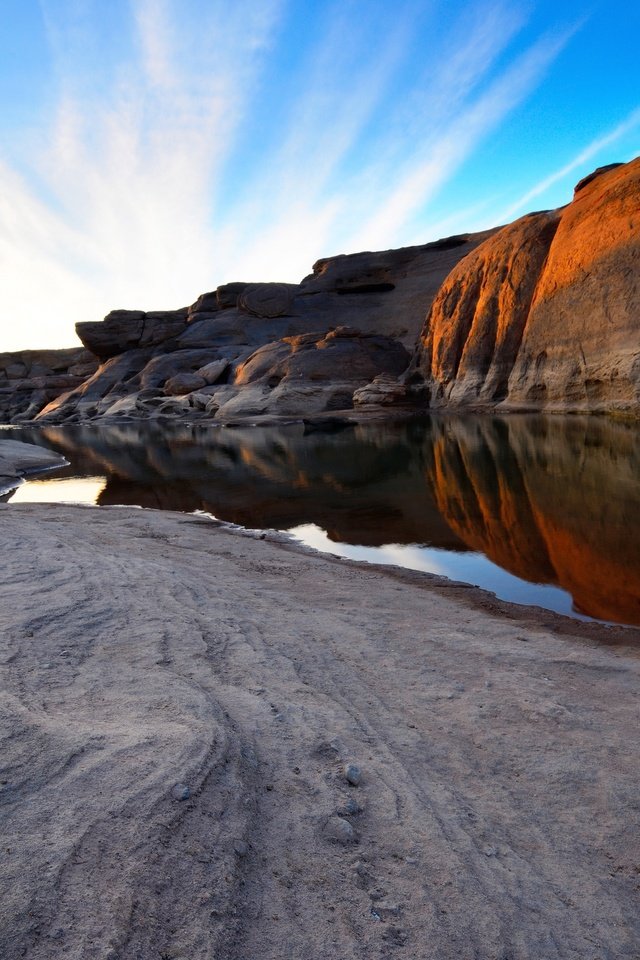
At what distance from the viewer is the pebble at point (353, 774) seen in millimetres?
2561

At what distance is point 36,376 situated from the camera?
79938 mm

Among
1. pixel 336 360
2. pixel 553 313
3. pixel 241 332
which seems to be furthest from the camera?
pixel 241 332

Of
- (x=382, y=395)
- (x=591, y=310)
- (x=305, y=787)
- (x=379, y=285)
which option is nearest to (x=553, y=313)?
(x=591, y=310)

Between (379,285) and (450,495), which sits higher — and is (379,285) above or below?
above

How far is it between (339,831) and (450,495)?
10.6 m

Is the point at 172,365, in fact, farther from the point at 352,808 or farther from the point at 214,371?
the point at 352,808

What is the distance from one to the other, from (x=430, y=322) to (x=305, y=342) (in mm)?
9846

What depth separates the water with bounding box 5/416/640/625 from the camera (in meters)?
7.33

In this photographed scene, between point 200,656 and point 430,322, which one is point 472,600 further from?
point 430,322

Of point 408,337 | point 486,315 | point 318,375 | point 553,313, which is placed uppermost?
point 408,337

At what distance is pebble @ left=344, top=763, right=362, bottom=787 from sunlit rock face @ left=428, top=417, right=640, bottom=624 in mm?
4092

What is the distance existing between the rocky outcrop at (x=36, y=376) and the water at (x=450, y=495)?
2090 inches

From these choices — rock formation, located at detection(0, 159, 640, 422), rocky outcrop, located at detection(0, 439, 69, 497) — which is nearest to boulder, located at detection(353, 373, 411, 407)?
rock formation, located at detection(0, 159, 640, 422)

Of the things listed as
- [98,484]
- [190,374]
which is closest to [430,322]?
[190,374]
